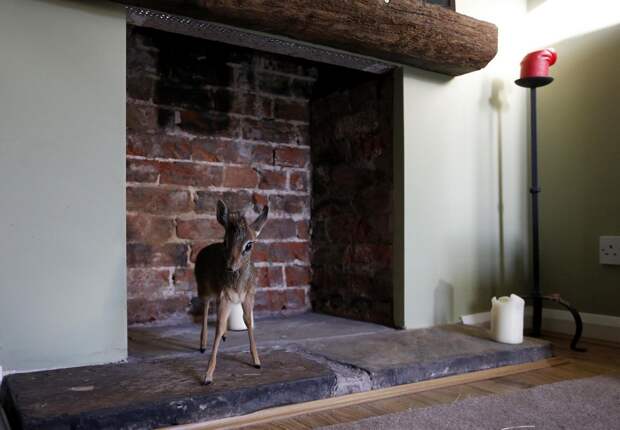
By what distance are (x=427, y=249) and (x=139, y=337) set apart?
119 centimetres

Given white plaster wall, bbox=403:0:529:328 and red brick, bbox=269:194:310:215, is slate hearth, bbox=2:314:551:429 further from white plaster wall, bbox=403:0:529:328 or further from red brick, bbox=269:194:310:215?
red brick, bbox=269:194:310:215

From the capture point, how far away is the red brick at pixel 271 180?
2475 mm

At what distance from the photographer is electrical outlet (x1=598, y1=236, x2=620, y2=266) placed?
2.17 metres

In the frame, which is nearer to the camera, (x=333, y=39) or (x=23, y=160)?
(x=23, y=160)

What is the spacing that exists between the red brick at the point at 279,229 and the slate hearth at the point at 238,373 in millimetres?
492

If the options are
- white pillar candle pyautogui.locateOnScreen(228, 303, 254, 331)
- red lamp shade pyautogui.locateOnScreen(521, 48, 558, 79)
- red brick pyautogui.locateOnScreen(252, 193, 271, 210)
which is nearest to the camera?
white pillar candle pyautogui.locateOnScreen(228, 303, 254, 331)

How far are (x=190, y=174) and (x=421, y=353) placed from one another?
4.06ft

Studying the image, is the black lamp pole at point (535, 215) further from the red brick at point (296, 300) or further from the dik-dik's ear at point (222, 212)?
the dik-dik's ear at point (222, 212)

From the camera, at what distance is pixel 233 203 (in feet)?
7.86

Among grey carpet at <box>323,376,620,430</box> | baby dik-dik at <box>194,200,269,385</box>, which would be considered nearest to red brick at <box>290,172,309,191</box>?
baby dik-dik at <box>194,200,269,385</box>

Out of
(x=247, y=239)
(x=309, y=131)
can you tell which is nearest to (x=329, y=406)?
(x=247, y=239)

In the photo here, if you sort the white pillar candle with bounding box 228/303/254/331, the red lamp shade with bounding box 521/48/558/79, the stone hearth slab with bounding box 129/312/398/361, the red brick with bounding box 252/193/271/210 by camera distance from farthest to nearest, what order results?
1. the red brick with bounding box 252/193/271/210
2. the red lamp shade with bounding box 521/48/558/79
3. the white pillar candle with bounding box 228/303/254/331
4. the stone hearth slab with bounding box 129/312/398/361

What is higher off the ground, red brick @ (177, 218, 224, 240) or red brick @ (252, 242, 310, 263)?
red brick @ (177, 218, 224, 240)

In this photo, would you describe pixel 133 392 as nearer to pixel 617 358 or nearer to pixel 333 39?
pixel 333 39
